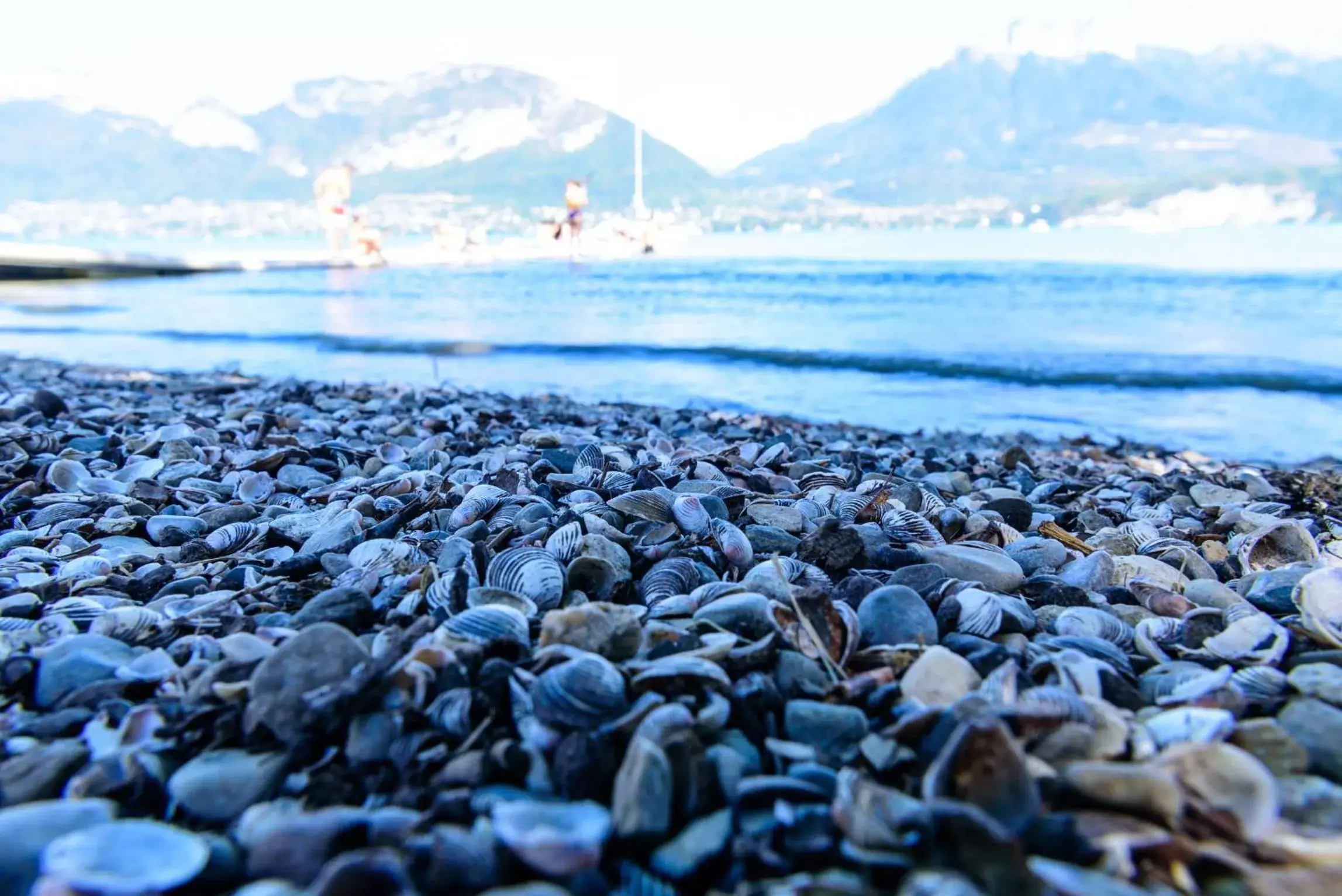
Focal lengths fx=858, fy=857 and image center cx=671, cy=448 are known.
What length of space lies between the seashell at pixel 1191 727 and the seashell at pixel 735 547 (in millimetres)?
776

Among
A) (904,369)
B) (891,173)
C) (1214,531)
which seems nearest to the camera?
(1214,531)

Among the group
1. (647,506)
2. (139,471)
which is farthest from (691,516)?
(139,471)

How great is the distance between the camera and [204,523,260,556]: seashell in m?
2.03

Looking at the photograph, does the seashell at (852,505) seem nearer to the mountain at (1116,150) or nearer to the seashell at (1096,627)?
the seashell at (1096,627)

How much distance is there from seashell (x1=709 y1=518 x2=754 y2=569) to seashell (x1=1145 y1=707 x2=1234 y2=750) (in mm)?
776

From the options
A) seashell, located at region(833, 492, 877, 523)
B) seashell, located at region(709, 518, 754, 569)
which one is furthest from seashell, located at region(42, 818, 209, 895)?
seashell, located at region(833, 492, 877, 523)

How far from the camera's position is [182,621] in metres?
1.56

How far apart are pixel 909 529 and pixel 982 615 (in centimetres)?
51

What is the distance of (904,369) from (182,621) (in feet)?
27.8

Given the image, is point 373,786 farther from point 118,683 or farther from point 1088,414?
point 1088,414

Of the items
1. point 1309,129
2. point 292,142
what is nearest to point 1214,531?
point 292,142

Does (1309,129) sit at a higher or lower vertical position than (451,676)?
higher

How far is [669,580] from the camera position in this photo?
162 cm

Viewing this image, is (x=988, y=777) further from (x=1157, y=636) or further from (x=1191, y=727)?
(x=1157, y=636)
